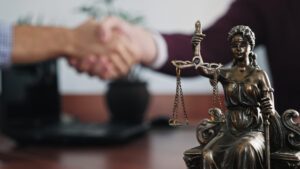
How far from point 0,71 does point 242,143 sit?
0.88 meters

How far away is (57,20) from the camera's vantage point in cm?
141

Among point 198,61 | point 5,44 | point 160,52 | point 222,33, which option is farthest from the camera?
point 5,44

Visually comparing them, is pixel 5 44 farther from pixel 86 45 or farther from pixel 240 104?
pixel 240 104

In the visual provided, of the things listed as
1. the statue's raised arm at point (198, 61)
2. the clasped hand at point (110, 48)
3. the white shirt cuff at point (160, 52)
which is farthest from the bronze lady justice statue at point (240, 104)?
the clasped hand at point (110, 48)

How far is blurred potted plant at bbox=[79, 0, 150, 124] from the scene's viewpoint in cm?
119

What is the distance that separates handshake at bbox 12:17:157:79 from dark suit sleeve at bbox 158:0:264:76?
0.93 ft

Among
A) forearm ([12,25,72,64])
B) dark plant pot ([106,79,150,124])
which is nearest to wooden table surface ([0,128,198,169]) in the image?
dark plant pot ([106,79,150,124])

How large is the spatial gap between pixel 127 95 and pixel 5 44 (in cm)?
34

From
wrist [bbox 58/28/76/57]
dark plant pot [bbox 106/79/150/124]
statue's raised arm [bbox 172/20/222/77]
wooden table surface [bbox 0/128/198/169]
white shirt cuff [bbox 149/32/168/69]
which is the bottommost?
wooden table surface [bbox 0/128/198/169]

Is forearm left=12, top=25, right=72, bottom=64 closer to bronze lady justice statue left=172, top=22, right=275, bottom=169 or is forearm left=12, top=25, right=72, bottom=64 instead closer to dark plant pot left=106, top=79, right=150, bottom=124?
dark plant pot left=106, top=79, right=150, bottom=124

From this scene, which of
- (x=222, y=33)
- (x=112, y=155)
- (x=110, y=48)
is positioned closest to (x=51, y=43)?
(x=110, y=48)

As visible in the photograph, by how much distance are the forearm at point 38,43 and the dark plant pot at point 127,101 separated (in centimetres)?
16

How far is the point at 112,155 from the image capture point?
920 mm

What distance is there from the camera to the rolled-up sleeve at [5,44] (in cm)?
114
